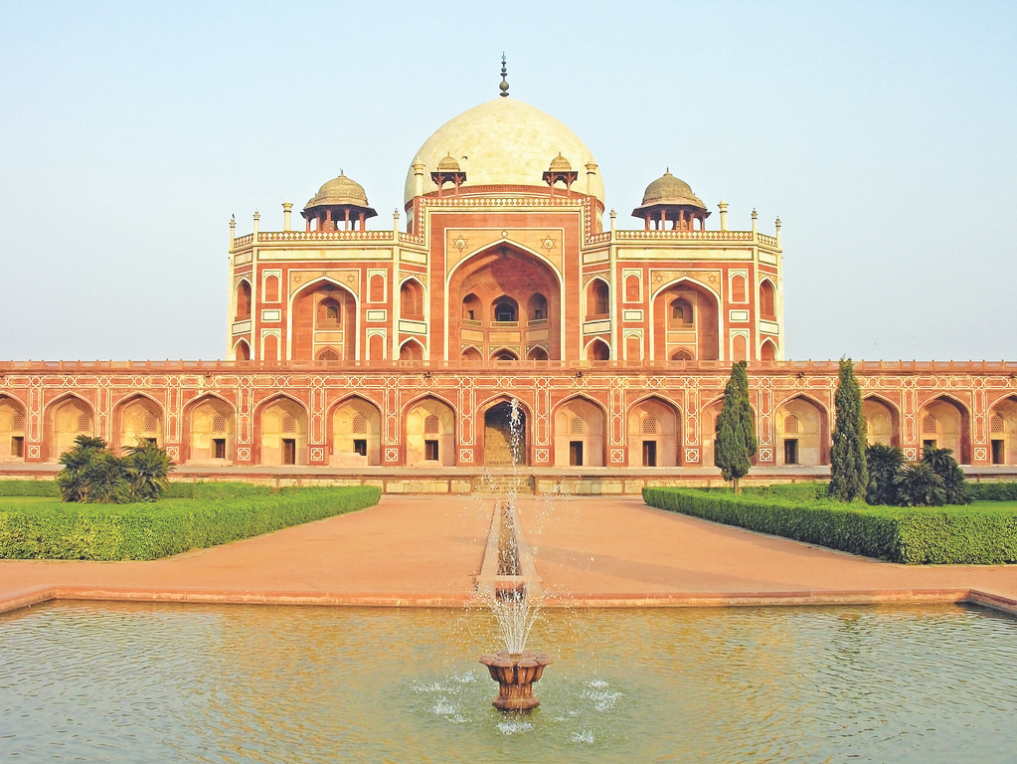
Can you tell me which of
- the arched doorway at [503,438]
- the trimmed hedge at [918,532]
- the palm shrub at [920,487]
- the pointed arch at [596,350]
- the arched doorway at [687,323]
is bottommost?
the trimmed hedge at [918,532]

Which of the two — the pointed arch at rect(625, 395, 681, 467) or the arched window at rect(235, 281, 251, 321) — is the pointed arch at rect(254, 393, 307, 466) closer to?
the arched window at rect(235, 281, 251, 321)

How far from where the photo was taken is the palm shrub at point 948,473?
466 inches

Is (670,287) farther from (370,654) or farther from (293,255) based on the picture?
(370,654)

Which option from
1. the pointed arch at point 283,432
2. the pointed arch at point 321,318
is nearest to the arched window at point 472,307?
the pointed arch at point 321,318

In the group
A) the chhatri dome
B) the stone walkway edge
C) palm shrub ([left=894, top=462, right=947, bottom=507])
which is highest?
the chhatri dome

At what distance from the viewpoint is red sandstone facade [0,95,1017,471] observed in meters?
27.6

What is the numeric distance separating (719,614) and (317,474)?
15.9m

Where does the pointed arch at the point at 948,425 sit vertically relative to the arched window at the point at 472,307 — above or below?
below

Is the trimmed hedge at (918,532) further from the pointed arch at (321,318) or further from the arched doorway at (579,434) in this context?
the pointed arch at (321,318)

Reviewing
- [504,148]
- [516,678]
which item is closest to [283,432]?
[504,148]

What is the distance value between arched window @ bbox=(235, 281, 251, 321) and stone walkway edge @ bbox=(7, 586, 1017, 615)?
25930 millimetres

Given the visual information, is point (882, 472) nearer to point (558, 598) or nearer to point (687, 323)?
point (558, 598)

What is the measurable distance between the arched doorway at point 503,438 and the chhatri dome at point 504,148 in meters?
10.1

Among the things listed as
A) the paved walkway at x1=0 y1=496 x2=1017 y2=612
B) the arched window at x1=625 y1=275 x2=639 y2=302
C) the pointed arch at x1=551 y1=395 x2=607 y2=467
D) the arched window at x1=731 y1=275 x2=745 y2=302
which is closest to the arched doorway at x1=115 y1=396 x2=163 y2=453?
the pointed arch at x1=551 y1=395 x2=607 y2=467
